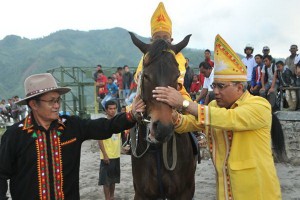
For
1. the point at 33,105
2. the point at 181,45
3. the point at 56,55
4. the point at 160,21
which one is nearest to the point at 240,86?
the point at 181,45

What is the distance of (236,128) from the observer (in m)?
2.66

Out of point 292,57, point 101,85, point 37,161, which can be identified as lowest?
point 37,161

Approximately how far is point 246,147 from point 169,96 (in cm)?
77

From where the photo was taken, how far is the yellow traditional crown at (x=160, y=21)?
491cm

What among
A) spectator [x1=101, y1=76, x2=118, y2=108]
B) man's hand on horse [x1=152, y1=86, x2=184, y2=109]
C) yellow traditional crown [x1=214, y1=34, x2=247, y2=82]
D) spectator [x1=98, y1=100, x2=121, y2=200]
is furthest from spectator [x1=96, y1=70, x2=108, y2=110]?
man's hand on horse [x1=152, y1=86, x2=184, y2=109]

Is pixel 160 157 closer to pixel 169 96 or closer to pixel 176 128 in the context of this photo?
pixel 176 128

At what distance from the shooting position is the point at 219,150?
2994 millimetres

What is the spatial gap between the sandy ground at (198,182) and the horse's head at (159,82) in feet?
13.1

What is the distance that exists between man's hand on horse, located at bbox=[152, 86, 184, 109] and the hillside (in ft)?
271

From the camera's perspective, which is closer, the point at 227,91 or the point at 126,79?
the point at 227,91

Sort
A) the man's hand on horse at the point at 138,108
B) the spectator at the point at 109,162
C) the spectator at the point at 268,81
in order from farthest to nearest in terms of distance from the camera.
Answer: the spectator at the point at 268,81 → the spectator at the point at 109,162 → the man's hand on horse at the point at 138,108

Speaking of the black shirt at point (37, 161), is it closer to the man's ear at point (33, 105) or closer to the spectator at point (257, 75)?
the man's ear at point (33, 105)

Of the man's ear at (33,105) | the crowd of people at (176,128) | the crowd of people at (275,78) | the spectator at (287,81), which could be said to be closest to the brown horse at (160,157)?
the crowd of people at (176,128)

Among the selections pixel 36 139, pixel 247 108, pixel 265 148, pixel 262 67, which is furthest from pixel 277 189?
pixel 262 67
